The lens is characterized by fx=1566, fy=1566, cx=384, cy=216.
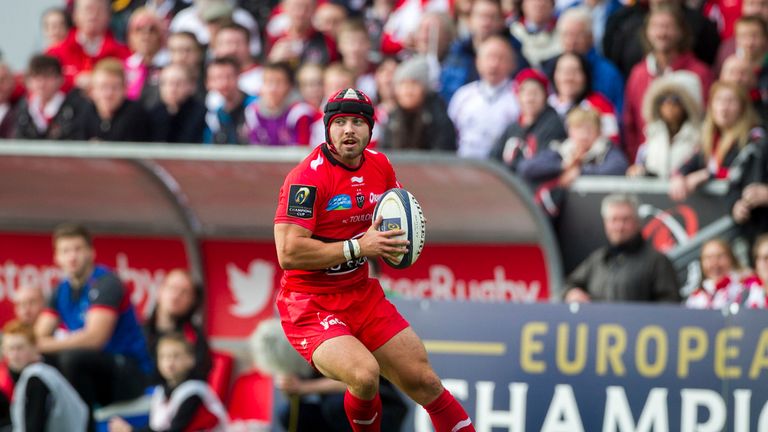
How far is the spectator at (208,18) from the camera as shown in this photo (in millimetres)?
15852

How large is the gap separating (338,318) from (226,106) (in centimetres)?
590

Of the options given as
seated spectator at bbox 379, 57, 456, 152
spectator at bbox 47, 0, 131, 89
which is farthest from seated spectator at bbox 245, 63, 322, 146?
spectator at bbox 47, 0, 131, 89

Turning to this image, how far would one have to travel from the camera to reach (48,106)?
47.6ft

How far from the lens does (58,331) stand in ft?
41.0

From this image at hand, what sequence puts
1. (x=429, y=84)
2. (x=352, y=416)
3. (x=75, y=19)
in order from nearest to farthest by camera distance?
(x=352, y=416)
(x=429, y=84)
(x=75, y=19)

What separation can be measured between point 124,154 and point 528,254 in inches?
134

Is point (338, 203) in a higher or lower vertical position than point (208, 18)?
lower

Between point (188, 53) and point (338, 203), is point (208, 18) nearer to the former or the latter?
point (188, 53)

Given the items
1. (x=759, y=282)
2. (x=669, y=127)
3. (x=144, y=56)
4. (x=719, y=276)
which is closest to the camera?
(x=759, y=282)

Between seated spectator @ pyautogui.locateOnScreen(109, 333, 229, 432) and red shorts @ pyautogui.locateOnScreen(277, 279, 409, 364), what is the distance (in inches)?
134

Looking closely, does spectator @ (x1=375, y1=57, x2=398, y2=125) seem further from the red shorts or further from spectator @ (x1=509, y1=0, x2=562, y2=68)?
the red shorts

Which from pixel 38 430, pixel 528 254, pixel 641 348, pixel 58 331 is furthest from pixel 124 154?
pixel 641 348

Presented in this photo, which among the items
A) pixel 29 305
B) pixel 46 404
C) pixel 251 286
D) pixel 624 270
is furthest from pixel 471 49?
pixel 46 404

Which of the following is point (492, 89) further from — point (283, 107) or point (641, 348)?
point (641, 348)
